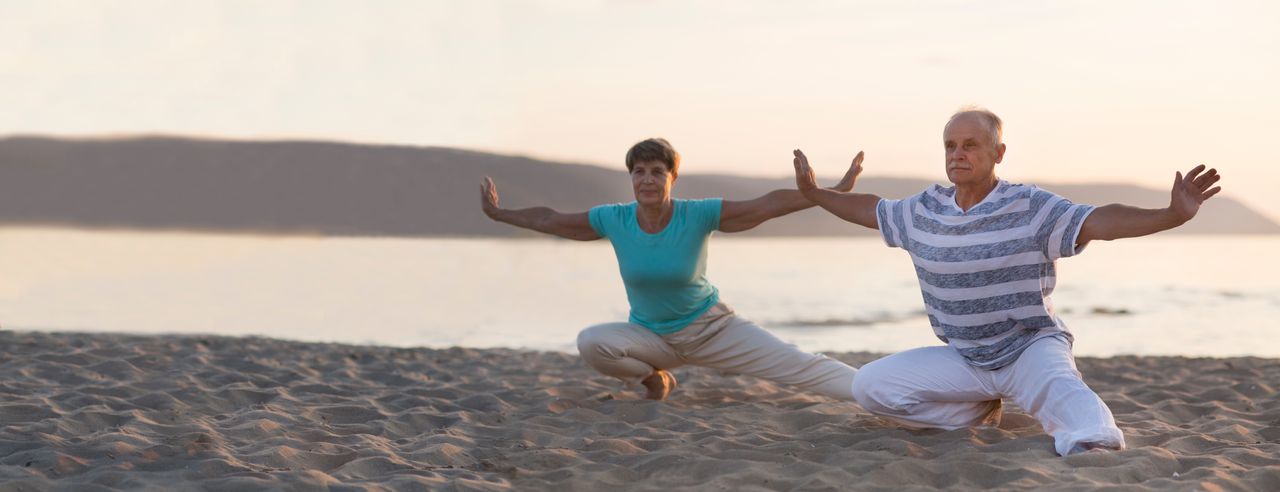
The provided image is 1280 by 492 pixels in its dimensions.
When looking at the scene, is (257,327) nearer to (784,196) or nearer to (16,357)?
(16,357)

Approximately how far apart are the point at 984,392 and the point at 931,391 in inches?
8.4

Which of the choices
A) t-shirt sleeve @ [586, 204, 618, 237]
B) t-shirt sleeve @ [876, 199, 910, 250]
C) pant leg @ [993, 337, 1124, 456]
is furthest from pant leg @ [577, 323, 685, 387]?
pant leg @ [993, 337, 1124, 456]

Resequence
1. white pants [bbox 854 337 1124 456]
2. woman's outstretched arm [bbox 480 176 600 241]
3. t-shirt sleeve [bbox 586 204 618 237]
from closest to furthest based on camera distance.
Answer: white pants [bbox 854 337 1124 456], t-shirt sleeve [bbox 586 204 618 237], woman's outstretched arm [bbox 480 176 600 241]

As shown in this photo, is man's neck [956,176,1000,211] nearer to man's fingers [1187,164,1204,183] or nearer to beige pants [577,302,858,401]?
man's fingers [1187,164,1204,183]

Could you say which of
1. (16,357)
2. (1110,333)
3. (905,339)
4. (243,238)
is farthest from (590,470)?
(243,238)

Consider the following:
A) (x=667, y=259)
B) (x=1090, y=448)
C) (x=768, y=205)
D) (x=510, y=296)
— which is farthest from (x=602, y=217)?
(x=510, y=296)

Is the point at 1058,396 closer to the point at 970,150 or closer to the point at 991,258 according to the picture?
the point at 991,258

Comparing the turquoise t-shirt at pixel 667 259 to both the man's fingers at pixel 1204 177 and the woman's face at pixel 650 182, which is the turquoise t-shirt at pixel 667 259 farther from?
the man's fingers at pixel 1204 177

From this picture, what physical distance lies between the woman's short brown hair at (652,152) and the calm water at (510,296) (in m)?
4.10

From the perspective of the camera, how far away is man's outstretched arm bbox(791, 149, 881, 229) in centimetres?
520

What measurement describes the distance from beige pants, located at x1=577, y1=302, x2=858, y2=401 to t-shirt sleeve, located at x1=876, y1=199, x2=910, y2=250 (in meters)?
0.96

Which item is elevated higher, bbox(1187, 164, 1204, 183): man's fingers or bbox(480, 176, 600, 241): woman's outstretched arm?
bbox(1187, 164, 1204, 183): man's fingers

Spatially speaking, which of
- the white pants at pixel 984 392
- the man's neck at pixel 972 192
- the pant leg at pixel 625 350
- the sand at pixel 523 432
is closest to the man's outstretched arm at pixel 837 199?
the man's neck at pixel 972 192

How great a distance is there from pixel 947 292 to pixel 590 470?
159 centimetres
